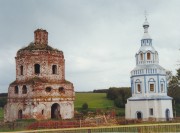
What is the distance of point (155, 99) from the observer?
1483 inches

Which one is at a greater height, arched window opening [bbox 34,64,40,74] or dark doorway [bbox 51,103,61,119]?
arched window opening [bbox 34,64,40,74]

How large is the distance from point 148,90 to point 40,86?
12.9m

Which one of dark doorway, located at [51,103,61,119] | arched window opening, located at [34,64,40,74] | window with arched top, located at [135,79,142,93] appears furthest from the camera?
window with arched top, located at [135,79,142,93]

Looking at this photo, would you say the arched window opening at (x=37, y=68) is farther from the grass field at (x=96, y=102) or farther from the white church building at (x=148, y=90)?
the grass field at (x=96, y=102)

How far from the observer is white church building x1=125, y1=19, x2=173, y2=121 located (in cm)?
3772

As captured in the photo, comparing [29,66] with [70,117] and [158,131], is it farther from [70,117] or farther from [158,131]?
[158,131]

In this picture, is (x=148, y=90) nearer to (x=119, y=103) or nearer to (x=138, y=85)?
(x=138, y=85)

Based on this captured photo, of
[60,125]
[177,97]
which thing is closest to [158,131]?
[60,125]

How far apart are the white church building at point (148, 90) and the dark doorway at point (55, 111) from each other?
29.9 ft

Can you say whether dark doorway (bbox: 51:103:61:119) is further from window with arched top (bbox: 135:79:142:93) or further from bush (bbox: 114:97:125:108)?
bush (bbox: 114:97:125:108)

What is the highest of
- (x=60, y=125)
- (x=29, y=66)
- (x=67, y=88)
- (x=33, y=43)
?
(x=33, y=43)

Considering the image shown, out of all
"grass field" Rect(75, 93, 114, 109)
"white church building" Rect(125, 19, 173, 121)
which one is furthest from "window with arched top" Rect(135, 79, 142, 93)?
"grass field" Rect(75, 93, 114, 109)

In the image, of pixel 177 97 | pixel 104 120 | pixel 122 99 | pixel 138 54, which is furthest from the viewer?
pixel 122 99

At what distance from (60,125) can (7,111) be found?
41.0 feet
